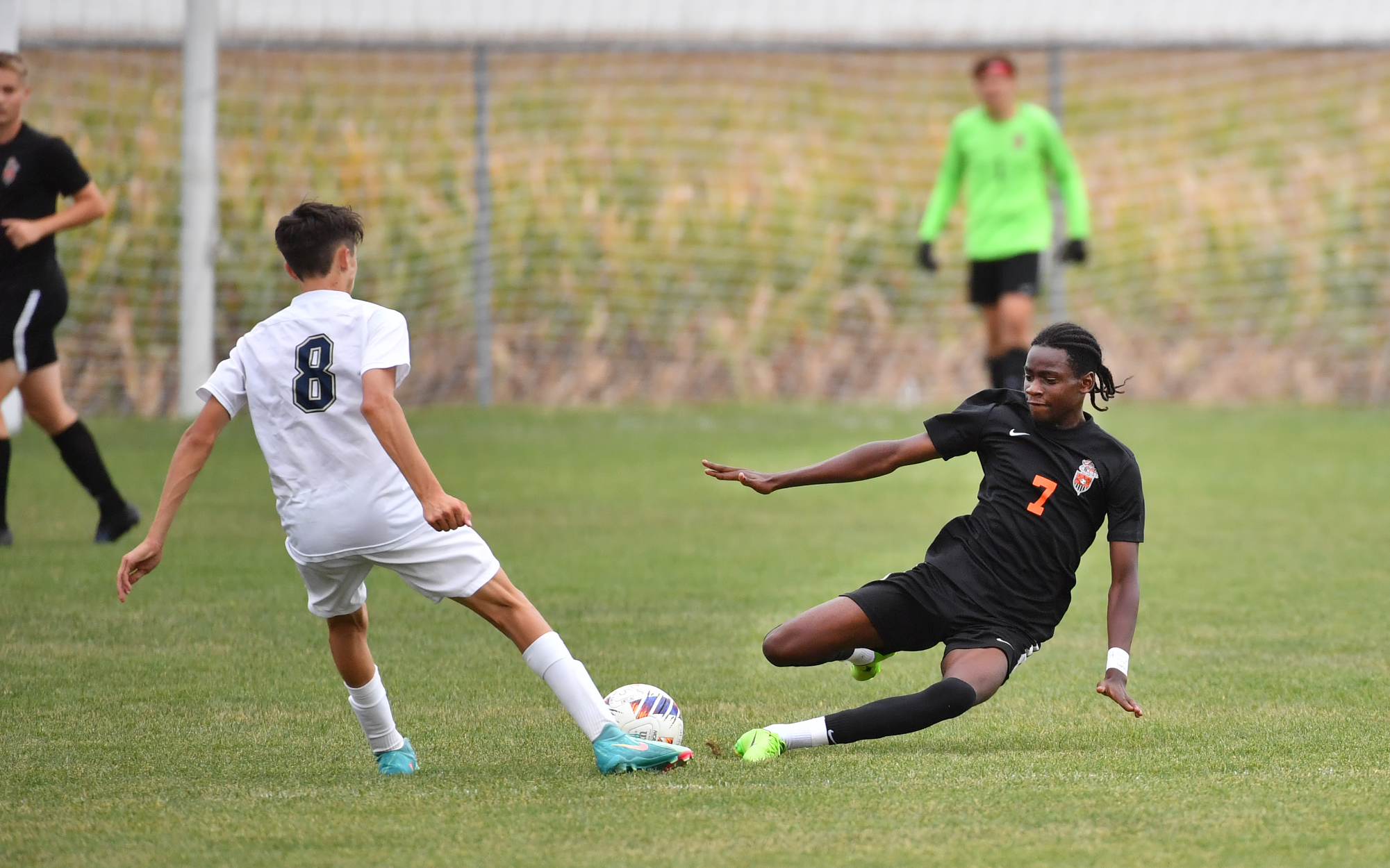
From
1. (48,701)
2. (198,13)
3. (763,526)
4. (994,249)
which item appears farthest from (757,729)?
(198,13)

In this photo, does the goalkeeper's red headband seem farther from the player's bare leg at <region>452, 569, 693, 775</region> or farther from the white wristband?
the player's bare leg at <region>452, 569, 693, 775</region>

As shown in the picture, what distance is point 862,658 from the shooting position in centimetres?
536

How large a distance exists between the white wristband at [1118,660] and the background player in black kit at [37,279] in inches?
209

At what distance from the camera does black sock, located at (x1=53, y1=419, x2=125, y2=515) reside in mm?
8406

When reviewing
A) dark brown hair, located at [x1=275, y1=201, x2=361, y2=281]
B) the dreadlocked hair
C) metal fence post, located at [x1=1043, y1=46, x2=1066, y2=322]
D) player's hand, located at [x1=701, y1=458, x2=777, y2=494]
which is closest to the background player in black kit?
dark brown hair, located at [x1=275, y1=201, x2=361, y2=281]

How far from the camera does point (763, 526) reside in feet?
30.8

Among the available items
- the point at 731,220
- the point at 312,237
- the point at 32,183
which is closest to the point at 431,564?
the point at 312,237

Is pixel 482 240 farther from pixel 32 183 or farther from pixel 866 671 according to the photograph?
pixel 866 671

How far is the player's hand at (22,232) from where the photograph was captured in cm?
798

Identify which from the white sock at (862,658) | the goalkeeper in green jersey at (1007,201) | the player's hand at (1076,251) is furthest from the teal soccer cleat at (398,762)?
the player's hand at (1076,251)

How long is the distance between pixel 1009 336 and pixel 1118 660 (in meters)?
6.43

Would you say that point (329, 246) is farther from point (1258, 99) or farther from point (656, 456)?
point (1258, 99)

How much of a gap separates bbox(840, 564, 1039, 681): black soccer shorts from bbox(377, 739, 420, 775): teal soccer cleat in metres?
1.32

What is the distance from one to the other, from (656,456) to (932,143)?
698 cm
